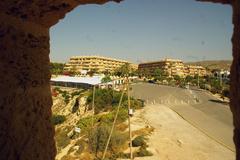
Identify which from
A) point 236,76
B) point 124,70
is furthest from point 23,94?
point 124,70

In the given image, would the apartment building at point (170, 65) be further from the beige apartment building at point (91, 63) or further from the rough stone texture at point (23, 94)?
the rough stone texture at point (23, 94)

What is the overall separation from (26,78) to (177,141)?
1630 cm

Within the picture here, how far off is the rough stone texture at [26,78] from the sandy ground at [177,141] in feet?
41.1

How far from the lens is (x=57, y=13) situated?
3.58 meters

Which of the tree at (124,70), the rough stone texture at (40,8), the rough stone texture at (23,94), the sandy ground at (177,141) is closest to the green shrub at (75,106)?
the tree at (124,70)

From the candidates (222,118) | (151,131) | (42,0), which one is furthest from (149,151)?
(42,0)

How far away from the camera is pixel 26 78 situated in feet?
11.2

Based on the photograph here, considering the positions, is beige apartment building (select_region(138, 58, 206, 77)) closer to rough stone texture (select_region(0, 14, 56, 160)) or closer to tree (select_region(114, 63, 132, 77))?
tree (select_region(114, 63, 132, 77))

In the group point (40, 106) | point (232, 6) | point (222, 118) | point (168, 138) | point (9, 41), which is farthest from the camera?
point (222, 118)

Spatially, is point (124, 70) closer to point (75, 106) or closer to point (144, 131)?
point (75, 106)

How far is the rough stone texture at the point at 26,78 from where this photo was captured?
125 inches

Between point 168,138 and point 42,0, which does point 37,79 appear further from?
point 168,138

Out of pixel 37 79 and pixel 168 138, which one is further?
pixel 168 138

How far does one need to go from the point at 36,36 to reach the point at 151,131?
18091mm
